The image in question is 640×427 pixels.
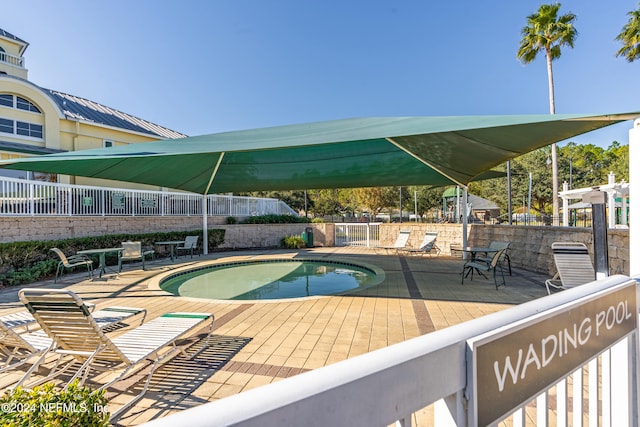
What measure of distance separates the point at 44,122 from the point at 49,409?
19.8m

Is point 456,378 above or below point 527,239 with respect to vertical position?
above

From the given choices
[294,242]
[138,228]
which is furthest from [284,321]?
[294,242]

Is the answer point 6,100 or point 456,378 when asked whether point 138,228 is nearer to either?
point 6,100

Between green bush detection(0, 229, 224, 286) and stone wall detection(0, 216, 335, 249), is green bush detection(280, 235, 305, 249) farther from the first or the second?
green bush detection(0, 229, 224, 286)

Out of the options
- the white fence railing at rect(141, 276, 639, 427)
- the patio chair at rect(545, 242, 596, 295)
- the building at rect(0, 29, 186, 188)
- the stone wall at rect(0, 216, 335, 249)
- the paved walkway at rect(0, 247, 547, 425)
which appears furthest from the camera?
the building at rect(0, 29, 186, 188)

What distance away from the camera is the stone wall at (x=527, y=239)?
5695 mm

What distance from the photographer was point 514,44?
62.9 feet

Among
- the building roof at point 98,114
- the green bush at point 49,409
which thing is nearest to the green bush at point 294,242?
the building roof at point 98,114

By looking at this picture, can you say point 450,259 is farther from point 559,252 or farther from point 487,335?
point 487,335

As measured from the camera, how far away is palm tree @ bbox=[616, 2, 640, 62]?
621 inches

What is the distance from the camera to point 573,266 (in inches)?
209

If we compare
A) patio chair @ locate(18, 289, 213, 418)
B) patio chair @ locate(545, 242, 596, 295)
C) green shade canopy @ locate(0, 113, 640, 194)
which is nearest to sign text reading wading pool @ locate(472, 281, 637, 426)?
patio chair @ locate(18, 289, 213, 418)

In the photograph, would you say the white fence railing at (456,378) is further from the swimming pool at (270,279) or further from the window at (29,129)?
the window at (29,129)

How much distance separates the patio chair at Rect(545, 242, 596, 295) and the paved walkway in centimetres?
69
